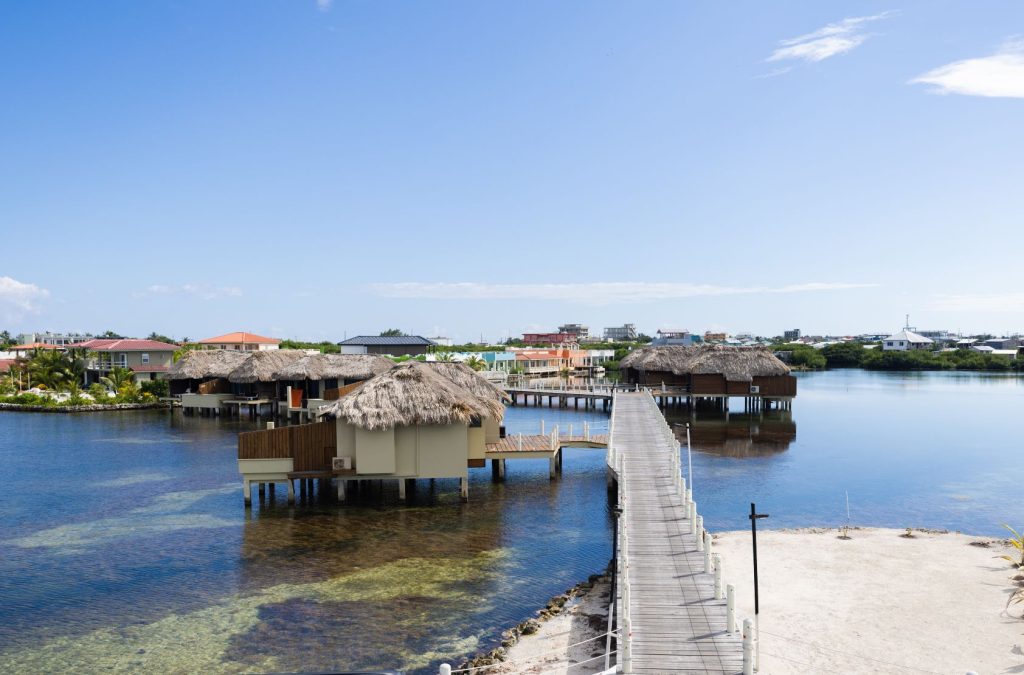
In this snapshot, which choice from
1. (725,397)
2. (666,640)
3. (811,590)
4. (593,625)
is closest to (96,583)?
(593,625)

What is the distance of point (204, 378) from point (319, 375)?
15.9 m

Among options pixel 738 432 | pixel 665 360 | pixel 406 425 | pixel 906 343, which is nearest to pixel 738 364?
pixel 665 360

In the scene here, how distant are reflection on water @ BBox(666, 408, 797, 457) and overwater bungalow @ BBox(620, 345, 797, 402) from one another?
2012 mm

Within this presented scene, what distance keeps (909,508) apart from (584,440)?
1450 centimetres

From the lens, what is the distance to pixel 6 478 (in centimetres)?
3478

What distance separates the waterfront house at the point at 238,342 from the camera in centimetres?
8875

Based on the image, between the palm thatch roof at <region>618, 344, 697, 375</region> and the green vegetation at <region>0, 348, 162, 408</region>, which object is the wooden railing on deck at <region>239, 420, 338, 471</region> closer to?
the palm thatch roof at <region>618, 344, 697, 375</region>

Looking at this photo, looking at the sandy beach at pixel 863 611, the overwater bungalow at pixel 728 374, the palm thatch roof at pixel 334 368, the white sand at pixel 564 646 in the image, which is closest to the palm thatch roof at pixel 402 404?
the sandy beach at pixel 863 611

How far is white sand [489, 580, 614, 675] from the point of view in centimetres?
1425

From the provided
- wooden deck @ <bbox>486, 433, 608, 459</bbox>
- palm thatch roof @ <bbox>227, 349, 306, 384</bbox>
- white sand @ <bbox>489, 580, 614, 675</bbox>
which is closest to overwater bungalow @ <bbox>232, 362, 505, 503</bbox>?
wooden deck @ <bbox>486, 433, 608, 459</bbox>

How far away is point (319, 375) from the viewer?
55594mm

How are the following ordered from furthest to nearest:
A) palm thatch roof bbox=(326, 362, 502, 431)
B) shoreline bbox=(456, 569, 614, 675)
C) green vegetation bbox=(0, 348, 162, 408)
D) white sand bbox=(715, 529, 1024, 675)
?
green vegetation bbox=(0, 348, 162, 408) → palm thatch roof bbox=(326, 362, 502, 431) → shoreline bbox=(456, 569, 614, 675) → white sand bbox=(715, 529, 1024, 675)

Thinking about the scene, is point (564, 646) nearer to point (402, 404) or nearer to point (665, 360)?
point (402, 404)

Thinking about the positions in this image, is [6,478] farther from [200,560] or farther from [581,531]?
[581,531]
